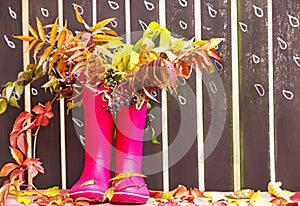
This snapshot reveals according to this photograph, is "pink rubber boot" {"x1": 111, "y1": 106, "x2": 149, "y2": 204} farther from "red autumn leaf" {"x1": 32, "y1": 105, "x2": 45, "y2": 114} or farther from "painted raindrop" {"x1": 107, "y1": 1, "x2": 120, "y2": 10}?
"painted raindrop" {"x1": 107, "y1": 1, "x2": 120, "y2": 10}

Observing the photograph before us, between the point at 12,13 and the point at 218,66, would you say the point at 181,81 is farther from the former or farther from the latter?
the point at 12,13

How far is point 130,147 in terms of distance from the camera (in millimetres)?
1283

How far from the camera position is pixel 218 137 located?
1.48 m

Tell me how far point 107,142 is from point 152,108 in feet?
0.72

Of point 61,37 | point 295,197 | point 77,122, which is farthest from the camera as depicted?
point 77,122

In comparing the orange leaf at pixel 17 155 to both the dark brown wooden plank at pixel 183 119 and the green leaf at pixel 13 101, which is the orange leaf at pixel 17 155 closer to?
the green leaf at pixel 13 101

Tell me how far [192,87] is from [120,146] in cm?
31

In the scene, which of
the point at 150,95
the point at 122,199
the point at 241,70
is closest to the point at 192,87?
the point at 241,70

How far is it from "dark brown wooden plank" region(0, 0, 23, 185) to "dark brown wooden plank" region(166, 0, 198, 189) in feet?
1.35

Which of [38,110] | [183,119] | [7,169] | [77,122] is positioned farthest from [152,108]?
[7,169]

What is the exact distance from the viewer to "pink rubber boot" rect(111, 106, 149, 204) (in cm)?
125

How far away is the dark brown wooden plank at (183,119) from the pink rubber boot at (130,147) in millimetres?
206

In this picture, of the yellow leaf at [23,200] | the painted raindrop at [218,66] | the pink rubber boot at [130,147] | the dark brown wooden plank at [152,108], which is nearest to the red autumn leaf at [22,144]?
the yellow leaf at [23,200]

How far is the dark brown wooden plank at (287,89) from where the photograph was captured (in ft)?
4.83
